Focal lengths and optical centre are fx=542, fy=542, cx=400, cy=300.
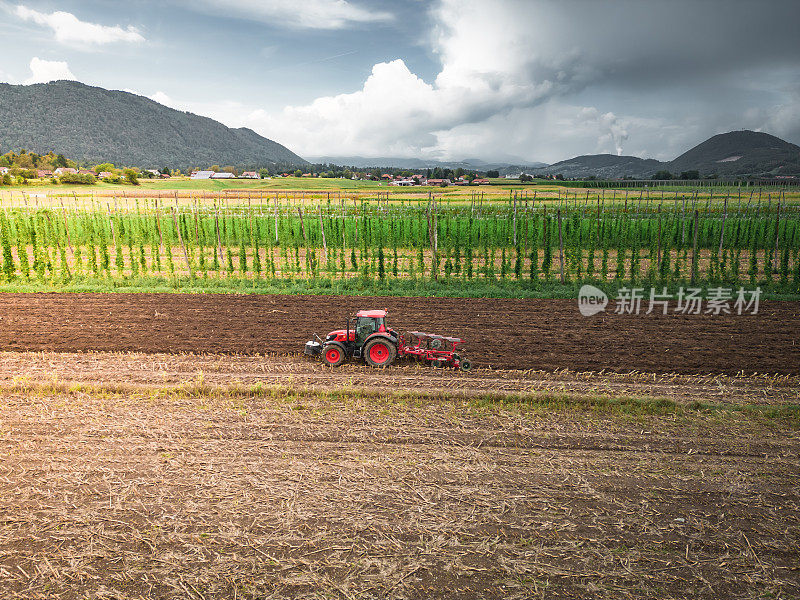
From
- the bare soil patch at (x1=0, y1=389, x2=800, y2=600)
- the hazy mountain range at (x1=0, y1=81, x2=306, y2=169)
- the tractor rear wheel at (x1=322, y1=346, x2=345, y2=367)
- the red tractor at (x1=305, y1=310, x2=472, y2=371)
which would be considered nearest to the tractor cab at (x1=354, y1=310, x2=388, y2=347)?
the red tractor at (x1=305, y1=310, x2=472, y2=371)

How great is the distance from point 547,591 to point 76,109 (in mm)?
192510

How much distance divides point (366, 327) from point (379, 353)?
21.9 inches

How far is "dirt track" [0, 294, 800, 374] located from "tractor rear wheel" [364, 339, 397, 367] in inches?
75.5

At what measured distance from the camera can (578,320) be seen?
550 inches

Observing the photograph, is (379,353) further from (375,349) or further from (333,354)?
(333,354)

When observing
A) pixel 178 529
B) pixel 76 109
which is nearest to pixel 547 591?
pixel 178 529

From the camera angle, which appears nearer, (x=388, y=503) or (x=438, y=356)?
(x=388, y=503)

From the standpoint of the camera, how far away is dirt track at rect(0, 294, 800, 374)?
1109 centimetres

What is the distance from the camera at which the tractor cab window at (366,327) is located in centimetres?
1037

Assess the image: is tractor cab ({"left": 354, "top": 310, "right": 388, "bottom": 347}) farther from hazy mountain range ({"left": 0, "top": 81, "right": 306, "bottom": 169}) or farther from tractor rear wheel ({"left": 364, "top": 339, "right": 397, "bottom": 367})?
hazy mountain range ({"left": 0, "top": 81, "right": 306, "bottom": 169})

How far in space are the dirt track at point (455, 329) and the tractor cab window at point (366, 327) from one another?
69.2 inches

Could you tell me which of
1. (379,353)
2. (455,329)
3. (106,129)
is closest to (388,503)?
(379,353)

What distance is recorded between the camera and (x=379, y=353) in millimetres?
10383

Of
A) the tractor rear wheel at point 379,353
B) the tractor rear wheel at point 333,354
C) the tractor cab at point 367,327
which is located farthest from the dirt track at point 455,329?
the tractor rear wheel at point 379,353
